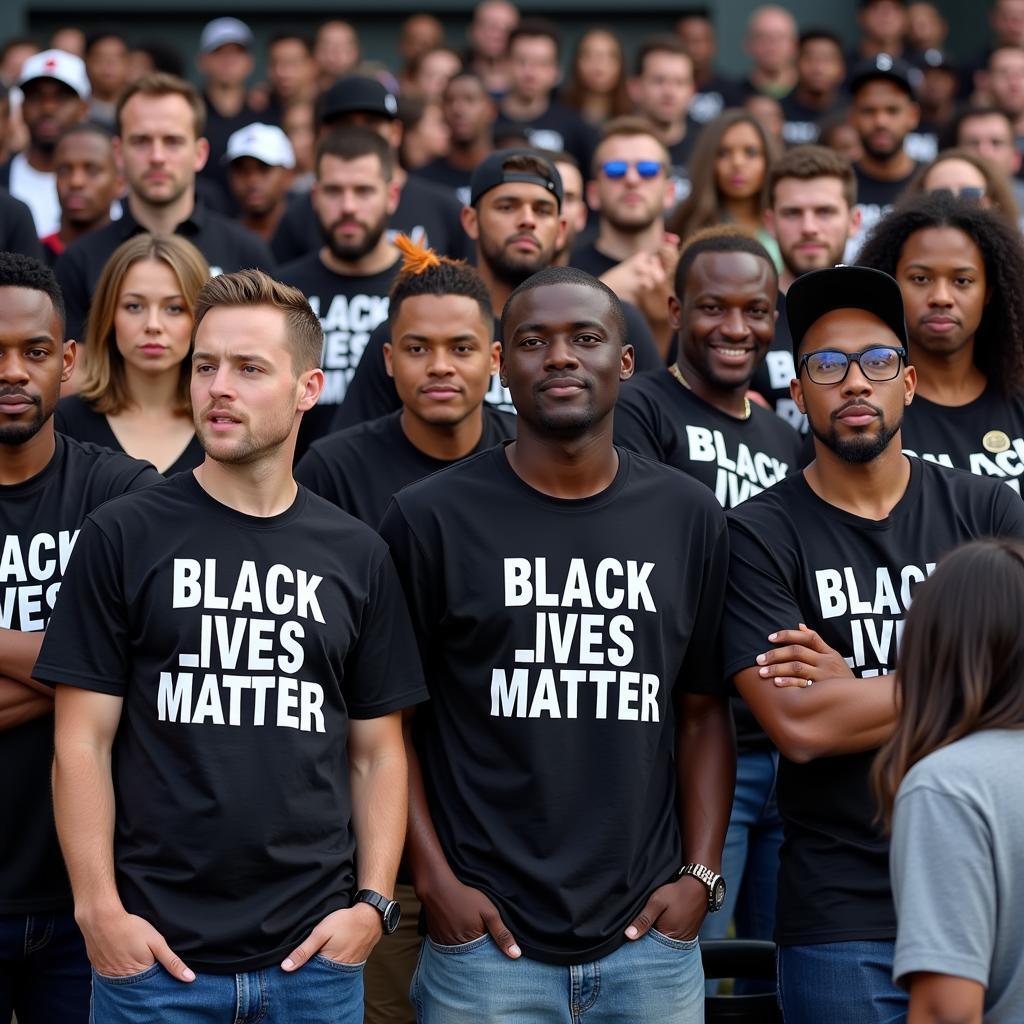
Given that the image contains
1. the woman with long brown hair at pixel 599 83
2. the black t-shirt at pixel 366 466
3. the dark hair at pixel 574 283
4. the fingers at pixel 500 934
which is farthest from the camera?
the woman with long brown hair at pixel 599 83

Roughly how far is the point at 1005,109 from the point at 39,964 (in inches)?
353

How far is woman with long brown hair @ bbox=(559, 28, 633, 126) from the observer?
11.5 metres

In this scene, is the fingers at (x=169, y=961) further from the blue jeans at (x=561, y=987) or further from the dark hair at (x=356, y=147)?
the dark hair at (x=356, y=147)

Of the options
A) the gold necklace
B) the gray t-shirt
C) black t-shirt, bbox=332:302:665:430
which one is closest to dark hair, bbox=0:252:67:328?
black t-shirt, bbox=332:302:665:430

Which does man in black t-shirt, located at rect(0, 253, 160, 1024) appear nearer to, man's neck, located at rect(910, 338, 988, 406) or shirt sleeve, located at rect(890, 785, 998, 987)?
shirt sleeve, located at rect(890, 785, 998, 987)

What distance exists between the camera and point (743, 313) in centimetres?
551

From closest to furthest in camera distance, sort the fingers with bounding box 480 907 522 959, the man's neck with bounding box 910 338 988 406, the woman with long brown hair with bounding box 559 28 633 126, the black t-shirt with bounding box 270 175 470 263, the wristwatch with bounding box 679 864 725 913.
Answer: the fingers with bounding box 480 907 522 959, the wristwatch with bounding box 679 864 725 913, the man's neck with bounding box 910 338 988 406, the black t-shirt with bounding box 270 175 470 263, the woman with long brown hair with bounding box 559 28 633 126

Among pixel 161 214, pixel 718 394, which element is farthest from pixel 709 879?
pixel 161 214

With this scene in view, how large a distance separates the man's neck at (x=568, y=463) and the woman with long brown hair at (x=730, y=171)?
4055 mm

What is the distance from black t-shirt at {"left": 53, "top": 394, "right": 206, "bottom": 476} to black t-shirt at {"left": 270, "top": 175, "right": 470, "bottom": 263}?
2.62 meters

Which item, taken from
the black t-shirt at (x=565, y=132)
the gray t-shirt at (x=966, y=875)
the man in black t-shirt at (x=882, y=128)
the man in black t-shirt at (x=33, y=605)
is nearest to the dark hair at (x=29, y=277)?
the man in black t-shirt at (x=33, y=605)

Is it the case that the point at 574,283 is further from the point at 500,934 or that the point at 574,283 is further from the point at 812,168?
the point at 812,168

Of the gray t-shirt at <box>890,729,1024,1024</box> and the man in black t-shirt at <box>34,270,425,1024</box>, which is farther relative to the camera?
the man in black t-shirt at <box>34,270,425,1024</box>

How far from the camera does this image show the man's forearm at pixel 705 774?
13.8ft
